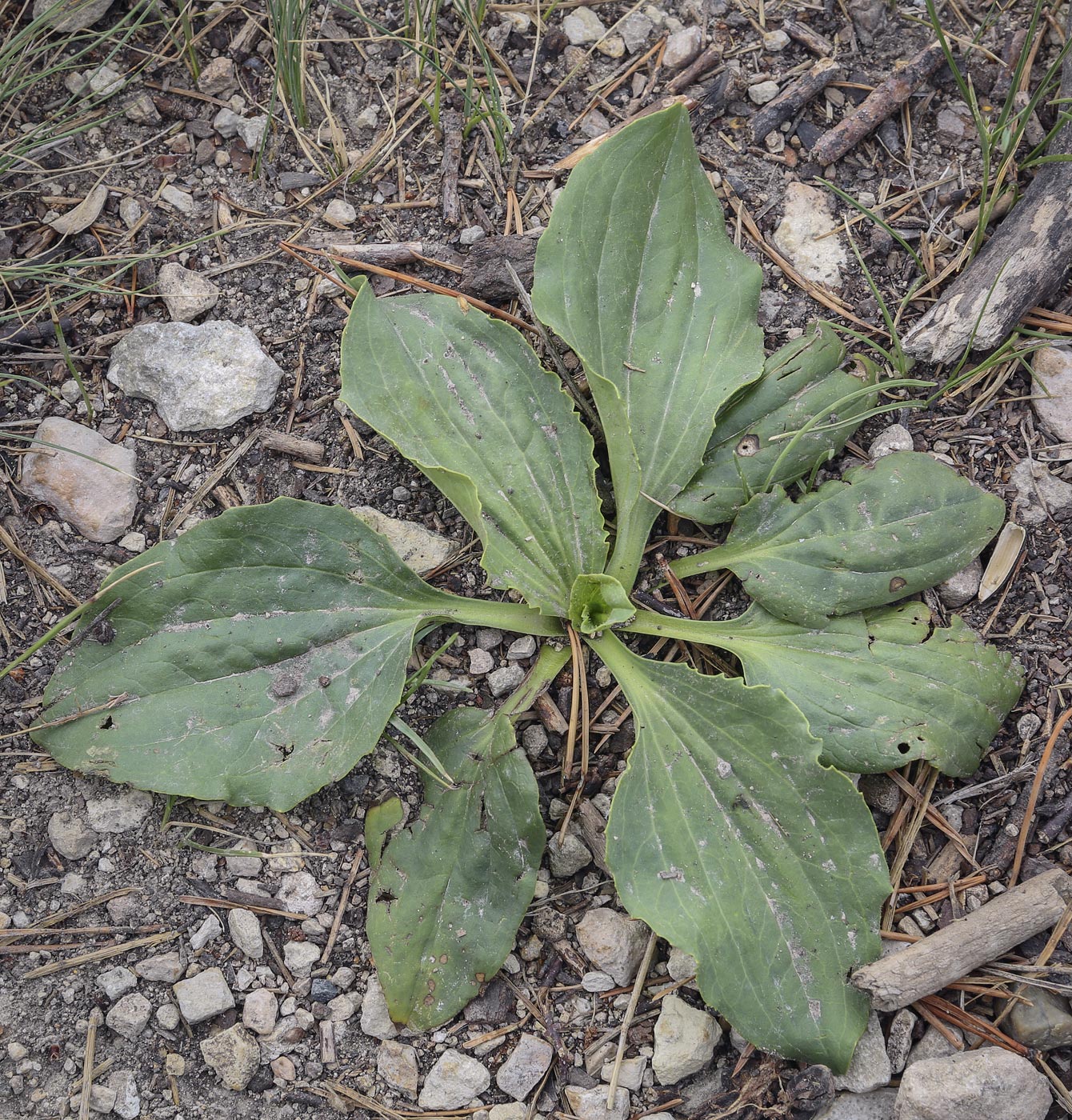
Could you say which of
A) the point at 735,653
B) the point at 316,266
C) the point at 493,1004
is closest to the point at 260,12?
the point at 316,266

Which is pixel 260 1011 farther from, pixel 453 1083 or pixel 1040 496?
pixel 1040 496

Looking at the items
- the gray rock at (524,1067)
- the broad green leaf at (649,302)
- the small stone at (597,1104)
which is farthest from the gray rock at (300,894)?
the broad green leaf at (649,302)

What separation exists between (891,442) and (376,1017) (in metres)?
2.21

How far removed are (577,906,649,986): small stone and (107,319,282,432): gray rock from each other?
5.96 feet

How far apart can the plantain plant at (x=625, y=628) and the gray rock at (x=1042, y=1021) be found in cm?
44

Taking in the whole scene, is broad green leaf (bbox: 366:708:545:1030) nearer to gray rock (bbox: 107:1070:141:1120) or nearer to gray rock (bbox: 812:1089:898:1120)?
gray rock (bbox: 107:1070:141:1120)

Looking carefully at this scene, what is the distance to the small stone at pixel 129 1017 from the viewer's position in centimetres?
243

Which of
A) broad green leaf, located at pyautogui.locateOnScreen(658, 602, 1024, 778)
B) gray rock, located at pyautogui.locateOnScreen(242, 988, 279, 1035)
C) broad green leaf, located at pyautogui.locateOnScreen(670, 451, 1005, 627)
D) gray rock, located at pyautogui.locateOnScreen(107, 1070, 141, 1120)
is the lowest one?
gray rock, located at pyautogui.locateOnScreen(107, 1070, 141, 1120)

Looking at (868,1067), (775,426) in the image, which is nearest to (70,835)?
(868,1067)

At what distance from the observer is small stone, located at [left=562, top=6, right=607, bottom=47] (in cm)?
325

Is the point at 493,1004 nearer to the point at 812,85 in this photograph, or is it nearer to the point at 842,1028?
the point at 842,1028

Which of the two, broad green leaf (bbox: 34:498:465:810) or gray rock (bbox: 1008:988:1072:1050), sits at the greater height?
broad green leaf (bbox: 34:498:465:810)

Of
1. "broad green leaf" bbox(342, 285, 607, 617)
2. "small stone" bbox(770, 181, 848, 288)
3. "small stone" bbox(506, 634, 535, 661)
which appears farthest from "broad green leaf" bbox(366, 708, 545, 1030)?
"small stone" bbox(770, 181, 848, 288)

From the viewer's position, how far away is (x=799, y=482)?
2852 mm
